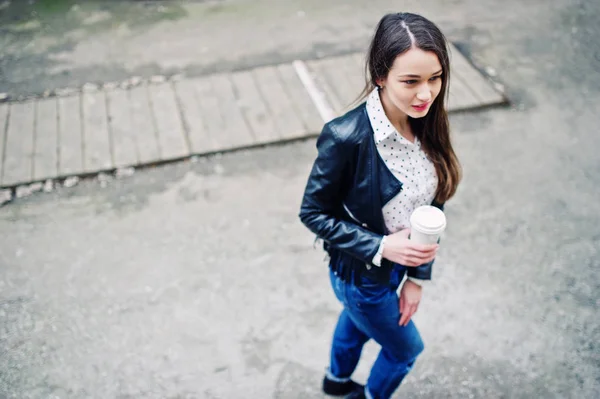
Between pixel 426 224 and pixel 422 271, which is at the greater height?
pixel 426 224

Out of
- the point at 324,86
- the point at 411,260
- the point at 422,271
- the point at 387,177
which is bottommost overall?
the point at 324,86

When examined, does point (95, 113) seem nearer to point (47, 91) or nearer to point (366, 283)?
point (47, 91)

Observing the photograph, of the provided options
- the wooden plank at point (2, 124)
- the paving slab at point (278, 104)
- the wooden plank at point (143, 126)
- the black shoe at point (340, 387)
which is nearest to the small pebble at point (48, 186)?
the wooden plank at point (2, 124)

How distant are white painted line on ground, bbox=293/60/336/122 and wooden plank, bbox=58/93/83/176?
1.89m

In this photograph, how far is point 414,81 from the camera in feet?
5.82

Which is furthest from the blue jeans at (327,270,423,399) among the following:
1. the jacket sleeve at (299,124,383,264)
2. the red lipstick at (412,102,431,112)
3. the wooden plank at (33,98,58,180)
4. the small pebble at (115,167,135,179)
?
the wooden plank at (33,98,58,180)

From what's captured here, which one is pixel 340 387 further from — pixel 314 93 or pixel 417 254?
pixel 314 93

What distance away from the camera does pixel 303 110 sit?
4.50 m

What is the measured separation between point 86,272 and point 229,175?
3.93 feet

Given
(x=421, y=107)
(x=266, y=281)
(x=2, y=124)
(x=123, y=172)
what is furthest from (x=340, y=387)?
(x=2, y=124)

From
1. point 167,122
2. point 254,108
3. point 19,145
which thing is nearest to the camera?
point 19,145

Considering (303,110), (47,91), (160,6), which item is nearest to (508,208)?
(303,110)

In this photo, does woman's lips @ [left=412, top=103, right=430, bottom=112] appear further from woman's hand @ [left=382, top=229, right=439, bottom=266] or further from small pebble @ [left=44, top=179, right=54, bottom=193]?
small pebble @ [left=44, top=179, right=54, bottom=193]

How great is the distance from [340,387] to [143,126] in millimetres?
2636
